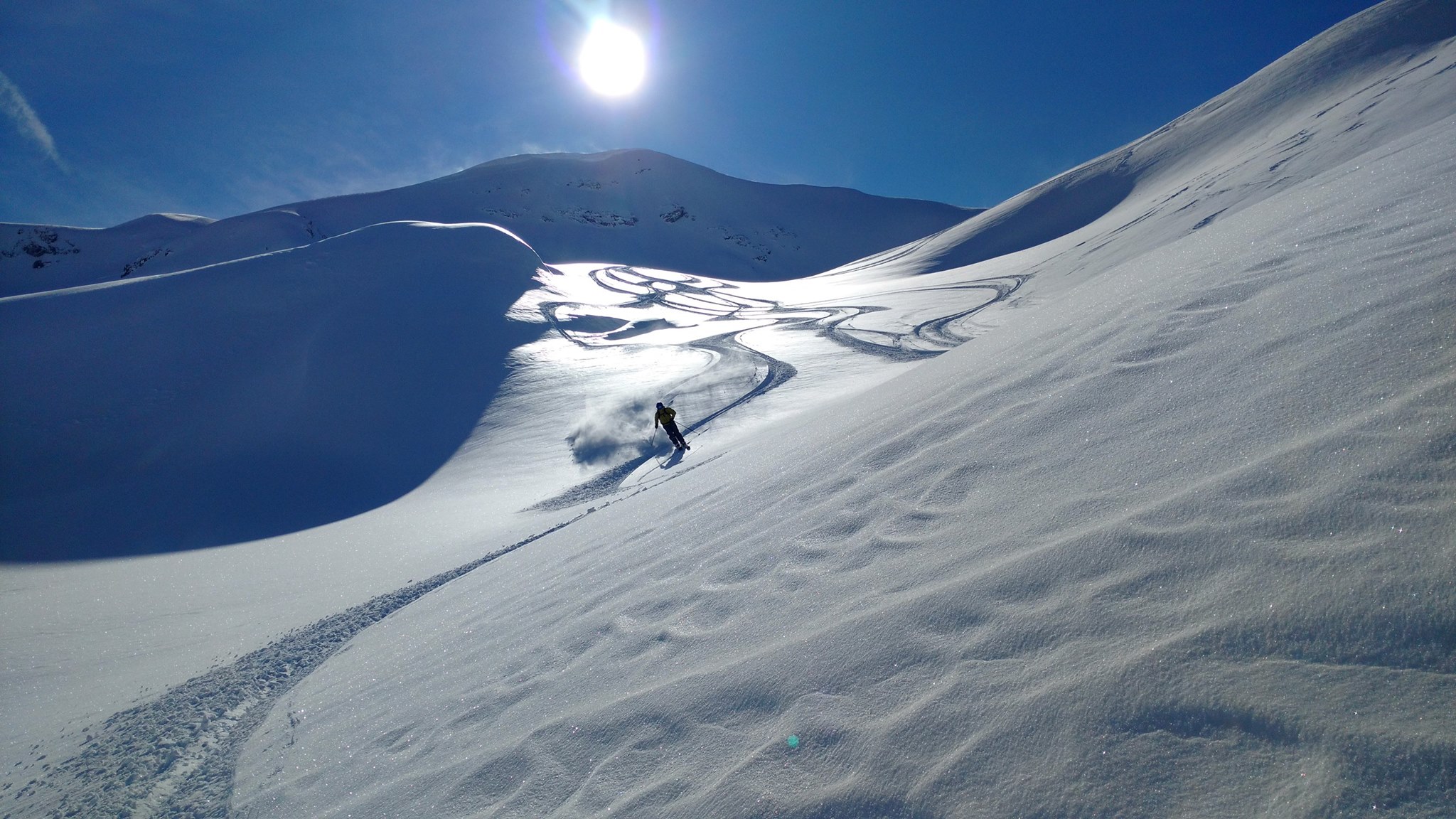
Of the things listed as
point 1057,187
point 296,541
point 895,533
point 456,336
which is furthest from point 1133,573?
point 1057,187

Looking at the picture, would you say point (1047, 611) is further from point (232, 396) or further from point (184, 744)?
point (232, 396)

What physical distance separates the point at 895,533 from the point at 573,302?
57.4 feet

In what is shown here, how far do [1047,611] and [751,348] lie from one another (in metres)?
14.0

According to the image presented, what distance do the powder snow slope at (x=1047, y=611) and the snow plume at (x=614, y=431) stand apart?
15.9ft

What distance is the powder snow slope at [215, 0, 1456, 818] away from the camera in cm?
150

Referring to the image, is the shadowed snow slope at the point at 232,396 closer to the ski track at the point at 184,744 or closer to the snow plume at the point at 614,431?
the snow plume at the point at 614,431

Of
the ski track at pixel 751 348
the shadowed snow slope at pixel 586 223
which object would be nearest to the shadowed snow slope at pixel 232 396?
the ski track at pixel 751 348

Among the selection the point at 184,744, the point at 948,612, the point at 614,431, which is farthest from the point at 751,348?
the point at 948,612

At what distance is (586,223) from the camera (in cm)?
7088

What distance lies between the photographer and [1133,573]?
2.01 metres

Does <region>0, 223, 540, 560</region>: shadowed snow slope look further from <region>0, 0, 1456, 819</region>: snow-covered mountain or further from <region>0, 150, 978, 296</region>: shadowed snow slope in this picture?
<region>0, 150, 978, 296</region>: shadowed snow slope

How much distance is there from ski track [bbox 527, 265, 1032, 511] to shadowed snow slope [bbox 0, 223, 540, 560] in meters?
3.58

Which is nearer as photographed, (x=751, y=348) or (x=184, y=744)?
(x=184, y=744)

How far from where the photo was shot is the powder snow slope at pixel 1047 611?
1499 mm
